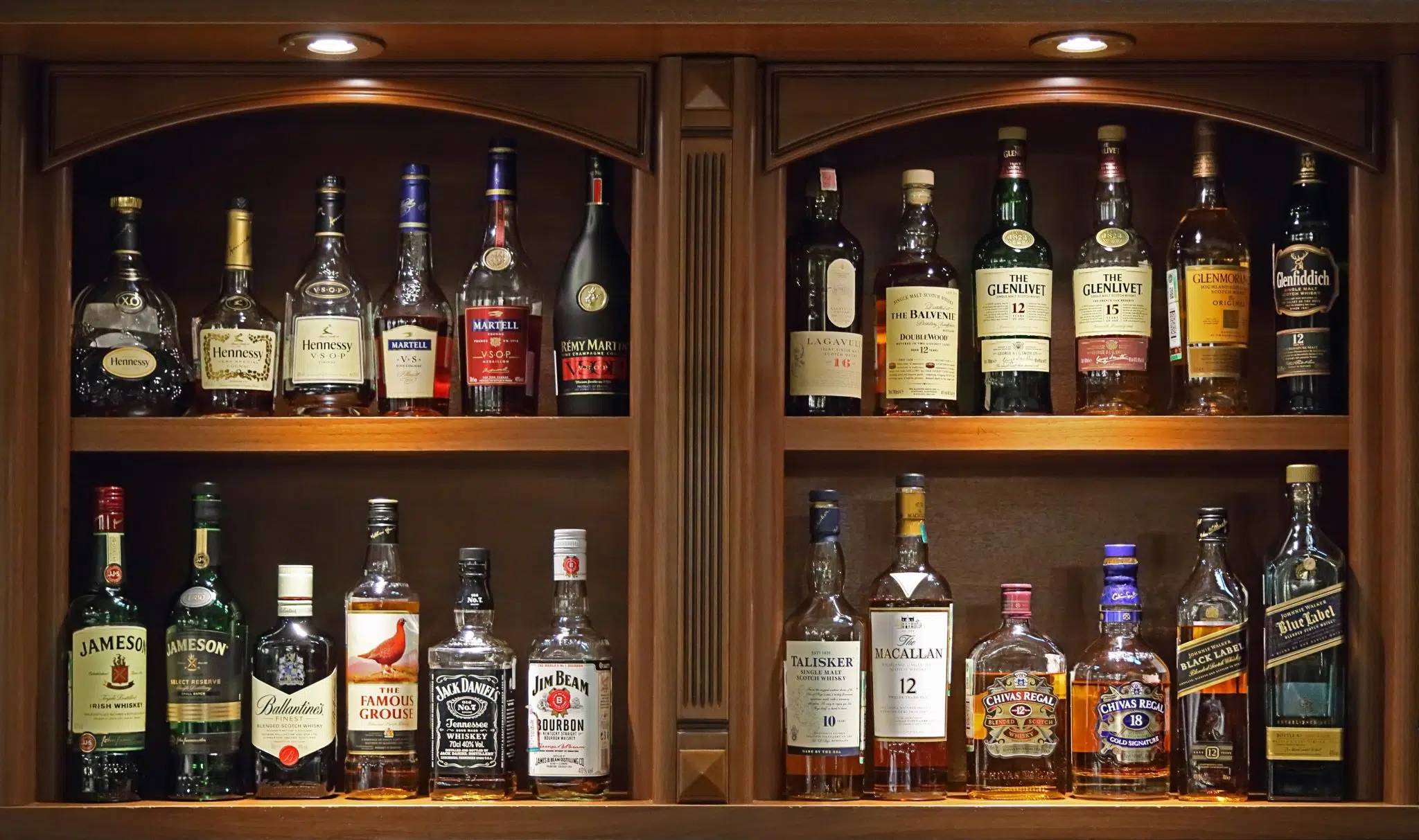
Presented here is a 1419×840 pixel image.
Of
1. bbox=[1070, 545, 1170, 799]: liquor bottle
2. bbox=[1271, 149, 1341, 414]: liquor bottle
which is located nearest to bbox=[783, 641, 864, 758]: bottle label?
bbox=[1070, 545, 1170, 799]: liquor bottle

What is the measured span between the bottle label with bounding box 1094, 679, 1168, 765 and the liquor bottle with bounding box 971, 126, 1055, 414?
0.35 meters

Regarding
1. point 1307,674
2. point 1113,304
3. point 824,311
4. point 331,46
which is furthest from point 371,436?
point 1307,674

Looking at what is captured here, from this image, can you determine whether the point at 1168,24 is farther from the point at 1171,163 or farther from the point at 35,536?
the point at 35,536

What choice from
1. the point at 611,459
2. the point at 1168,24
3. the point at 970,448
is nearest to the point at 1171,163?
the point at 1168,24

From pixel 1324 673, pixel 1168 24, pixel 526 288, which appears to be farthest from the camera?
pixel 526 288

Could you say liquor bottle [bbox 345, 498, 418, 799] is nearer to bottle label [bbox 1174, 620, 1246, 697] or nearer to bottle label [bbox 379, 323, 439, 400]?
bottle label [bbox 379, 323, 439, 400]

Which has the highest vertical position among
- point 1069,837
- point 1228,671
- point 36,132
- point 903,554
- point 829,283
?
point 36,132

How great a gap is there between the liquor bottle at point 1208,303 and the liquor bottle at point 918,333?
0.88 feet

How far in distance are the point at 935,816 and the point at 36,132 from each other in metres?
1.29

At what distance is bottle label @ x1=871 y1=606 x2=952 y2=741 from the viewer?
1.90 metres

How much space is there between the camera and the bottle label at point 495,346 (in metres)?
1.96

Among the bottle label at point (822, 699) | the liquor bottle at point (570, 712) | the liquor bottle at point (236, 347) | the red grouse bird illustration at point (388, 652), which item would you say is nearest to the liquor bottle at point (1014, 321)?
the bottle label at point (822, 699)

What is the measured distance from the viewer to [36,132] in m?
1.92

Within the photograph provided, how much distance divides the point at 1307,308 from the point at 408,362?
3.51 ft
